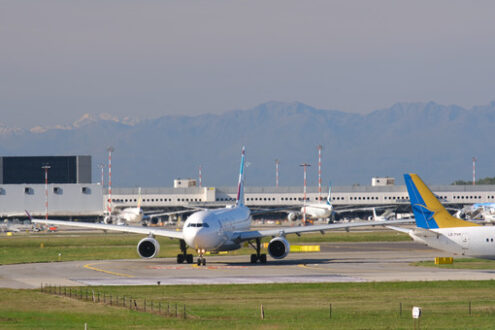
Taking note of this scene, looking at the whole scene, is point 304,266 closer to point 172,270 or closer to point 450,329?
point 172,270

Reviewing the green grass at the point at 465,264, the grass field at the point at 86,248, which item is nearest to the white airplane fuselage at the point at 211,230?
the grass field at the point at 86,248

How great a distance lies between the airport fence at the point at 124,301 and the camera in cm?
4397

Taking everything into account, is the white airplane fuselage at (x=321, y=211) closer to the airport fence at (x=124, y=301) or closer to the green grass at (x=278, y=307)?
the green grass at (x=278, y=307)

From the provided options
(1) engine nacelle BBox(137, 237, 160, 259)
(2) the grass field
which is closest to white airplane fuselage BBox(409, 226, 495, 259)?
(1) engine nacelle BBox(137, 237, 160, 259)

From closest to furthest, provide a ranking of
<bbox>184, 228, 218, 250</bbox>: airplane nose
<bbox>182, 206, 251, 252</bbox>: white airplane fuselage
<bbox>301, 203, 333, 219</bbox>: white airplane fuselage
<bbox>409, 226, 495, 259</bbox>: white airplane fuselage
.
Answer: <bbox>409, 226, 495, 259</bbox>: white airplane fuselage, <bbox>184, 228, 218, 250</bbox>: airplane nose, <bbox>182, 206, 251, 252</bbox>: white airplane fuselage, <bbox>301, 203, 333, 219</bbox>: white airplane fuselage

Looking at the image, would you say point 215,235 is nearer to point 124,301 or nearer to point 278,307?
point 124,301

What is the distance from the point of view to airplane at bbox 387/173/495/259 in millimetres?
62000

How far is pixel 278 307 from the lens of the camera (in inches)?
1790

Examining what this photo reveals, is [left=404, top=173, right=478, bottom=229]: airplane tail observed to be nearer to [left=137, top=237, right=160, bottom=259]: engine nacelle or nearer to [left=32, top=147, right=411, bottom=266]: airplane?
[left=32, top=147, right=411, bottom=266]: airplane

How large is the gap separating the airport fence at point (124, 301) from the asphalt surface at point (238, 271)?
3986 millimetres

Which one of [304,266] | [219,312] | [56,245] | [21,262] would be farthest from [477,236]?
[56,245]

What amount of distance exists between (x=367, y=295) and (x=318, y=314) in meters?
8.09

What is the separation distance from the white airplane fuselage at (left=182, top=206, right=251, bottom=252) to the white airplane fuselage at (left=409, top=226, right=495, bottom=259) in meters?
15.7

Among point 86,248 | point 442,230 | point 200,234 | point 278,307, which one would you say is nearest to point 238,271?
point 200,234
